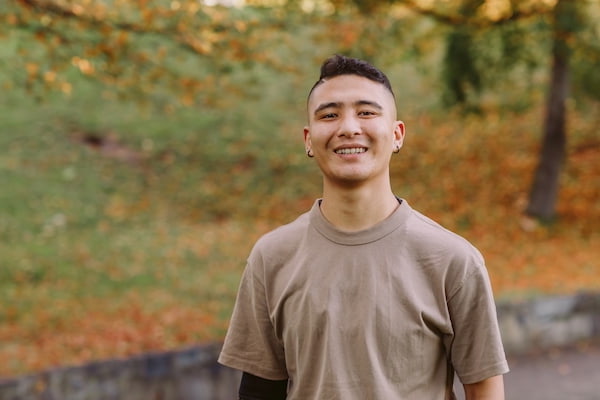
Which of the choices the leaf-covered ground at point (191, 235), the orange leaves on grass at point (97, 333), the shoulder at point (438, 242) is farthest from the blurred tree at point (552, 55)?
the shoulder at point (438, 242)

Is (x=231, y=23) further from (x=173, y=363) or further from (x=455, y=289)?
(x=455, y=289)

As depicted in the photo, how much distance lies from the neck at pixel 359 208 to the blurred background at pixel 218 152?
6436mm

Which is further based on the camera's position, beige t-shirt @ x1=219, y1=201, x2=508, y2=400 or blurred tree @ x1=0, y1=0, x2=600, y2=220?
blurred tree @ x1=0, y1=0, x2=600, y2=220

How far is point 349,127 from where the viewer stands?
7.11ft

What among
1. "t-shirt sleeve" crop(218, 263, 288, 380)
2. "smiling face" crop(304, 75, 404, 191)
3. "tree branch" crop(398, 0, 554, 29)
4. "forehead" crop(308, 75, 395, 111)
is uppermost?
"tree branch" crop(398, 0, 554, 29)

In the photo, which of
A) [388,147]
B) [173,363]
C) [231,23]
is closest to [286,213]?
[231,23]

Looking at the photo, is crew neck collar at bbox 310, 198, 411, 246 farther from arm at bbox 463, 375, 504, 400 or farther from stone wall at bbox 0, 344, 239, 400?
stone wall at bbox 0, 344, 239, 400

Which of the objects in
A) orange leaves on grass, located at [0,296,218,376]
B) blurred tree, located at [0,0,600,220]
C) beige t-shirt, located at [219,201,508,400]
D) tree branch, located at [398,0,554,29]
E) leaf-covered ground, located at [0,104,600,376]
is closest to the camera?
beige t-shirt, located at [219,201,508,400]

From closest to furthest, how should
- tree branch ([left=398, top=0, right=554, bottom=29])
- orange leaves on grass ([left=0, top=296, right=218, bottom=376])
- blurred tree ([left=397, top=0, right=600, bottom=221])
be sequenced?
orange leaves on grass ([left=0, top=296, right=218, bottom=376])
tree branch ([left=398, top=0, right=554, bottom=29])
blurred tree ([left=397, top=0, right=600, bottom=221])

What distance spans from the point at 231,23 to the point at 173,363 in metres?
3.69

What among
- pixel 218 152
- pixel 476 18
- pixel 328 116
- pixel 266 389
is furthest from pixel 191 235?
pixel 328 116

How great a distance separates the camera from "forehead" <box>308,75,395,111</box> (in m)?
2.20

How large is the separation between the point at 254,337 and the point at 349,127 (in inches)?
26.1

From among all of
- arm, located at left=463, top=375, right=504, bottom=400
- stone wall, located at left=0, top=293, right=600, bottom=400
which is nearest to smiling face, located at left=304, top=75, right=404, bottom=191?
arm, located at left=463, top=375, right=504, bottom=400
